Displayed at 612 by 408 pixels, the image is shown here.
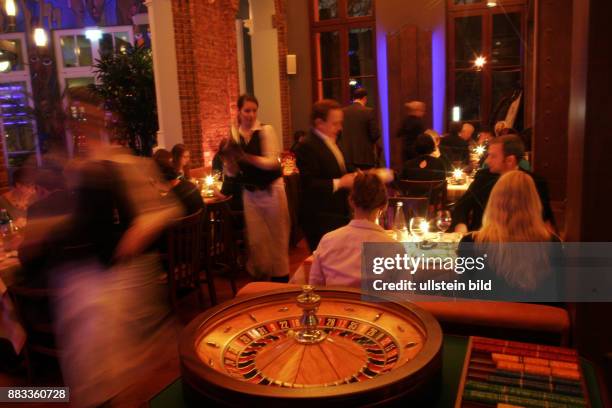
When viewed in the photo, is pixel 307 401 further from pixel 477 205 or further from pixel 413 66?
pixel 413 66

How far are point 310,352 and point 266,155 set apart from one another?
3179mm

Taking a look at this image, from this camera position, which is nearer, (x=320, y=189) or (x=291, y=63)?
(x=320, y=189)

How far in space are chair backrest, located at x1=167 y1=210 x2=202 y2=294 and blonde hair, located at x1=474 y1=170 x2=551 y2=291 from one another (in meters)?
1.88

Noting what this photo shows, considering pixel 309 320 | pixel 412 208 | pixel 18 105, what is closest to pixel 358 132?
pixel 412 208

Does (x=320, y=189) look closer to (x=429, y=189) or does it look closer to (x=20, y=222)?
(x=429, y=189)

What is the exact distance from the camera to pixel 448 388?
1.15 meters

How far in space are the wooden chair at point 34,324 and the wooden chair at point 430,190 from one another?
3.17 metres

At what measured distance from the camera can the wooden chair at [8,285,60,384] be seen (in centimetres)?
321

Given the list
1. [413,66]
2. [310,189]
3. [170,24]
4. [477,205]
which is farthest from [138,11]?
[477,205]

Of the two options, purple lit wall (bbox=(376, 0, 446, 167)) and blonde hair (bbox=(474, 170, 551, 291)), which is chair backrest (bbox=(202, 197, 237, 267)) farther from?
purple lit wall (bbox=(376, 0, 446, 167))

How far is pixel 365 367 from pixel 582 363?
515 mm

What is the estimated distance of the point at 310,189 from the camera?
153 inches

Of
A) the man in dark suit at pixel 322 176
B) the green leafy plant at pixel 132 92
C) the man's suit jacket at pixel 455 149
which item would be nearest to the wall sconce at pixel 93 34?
the green leafy plant at pixel 132 92

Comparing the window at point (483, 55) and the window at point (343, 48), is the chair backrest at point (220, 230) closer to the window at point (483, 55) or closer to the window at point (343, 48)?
the window at point (343, 48)
